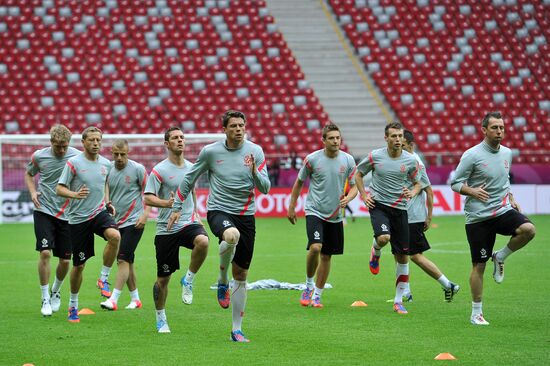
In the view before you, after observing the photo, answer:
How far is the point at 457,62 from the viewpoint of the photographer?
41562 millimetres

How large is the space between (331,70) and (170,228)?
32206 millimetres

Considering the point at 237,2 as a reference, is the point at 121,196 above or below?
below

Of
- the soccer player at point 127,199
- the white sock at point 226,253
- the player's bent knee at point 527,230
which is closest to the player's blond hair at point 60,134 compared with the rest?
the soccer player at point 127,199

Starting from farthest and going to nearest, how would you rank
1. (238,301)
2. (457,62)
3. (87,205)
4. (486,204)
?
(457,62) < (87,205) < (486,204) < (238,301)

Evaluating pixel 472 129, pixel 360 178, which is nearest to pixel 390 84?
pixel 472 129

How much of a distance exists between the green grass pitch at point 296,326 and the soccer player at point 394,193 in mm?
749

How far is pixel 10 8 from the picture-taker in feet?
134

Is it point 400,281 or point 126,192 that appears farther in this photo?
point 126,192

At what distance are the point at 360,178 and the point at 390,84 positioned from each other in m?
28.3

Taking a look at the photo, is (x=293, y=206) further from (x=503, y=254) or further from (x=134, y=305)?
(x=503, y=254)

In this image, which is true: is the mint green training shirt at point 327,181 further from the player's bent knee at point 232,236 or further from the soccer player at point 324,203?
the player's bent knee at point 232,236

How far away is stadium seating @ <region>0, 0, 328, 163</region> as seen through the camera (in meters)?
36.4

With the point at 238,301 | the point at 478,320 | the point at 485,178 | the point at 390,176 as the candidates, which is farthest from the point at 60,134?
the point at 478,320

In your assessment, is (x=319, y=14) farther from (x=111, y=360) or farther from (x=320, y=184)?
(x=111, y=360)
